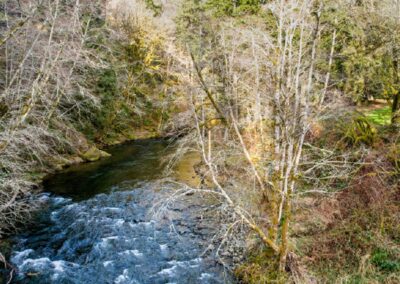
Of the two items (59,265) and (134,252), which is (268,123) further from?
(59,265)

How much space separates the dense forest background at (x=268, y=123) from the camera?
7875 mm

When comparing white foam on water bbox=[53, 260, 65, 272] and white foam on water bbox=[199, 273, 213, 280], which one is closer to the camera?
white foam on water bbox=[199, 273, 213, 280]

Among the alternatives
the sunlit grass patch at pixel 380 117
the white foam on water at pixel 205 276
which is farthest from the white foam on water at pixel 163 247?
the sunlit grass patch at pixel 380 117

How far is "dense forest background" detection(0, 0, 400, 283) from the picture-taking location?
7.88 m

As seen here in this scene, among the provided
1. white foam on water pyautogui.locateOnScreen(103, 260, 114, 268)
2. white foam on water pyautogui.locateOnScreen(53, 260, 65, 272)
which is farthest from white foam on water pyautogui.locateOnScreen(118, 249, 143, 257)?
white foam on water pyautogui.locateOnScreen(53, 260, 65, 272)

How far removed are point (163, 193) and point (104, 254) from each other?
5.19 m

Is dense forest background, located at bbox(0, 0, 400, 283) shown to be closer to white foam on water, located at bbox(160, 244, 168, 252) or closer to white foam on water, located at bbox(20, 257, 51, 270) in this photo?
white foam on water, located at bbox(20, 257, 51, 270)

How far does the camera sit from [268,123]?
13570mm

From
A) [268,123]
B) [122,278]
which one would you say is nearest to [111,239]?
[122,278]

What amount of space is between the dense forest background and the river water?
3.03 ft

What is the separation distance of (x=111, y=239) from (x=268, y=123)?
7317mm

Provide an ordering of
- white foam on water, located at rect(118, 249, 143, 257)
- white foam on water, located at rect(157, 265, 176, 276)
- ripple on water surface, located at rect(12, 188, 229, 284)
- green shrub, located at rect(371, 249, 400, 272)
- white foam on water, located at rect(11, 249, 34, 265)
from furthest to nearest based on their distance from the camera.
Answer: white foam on water, located at rect(118, 249, 143, 257)
white foam on water, located at rect(11, 249, 34, 265)
white foam on water, located at rect(157, 265, 176, 276)
ripple on water surface, located at rect(12, 188, 229, 284)
green shrub, located at rect(371, 249, 400, 272)

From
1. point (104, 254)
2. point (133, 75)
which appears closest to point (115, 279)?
point (104, 254)

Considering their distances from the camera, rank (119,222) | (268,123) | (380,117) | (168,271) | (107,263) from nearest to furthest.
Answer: (168,271)
(107,263)
(119,222)
(268,123)
(380,117)
